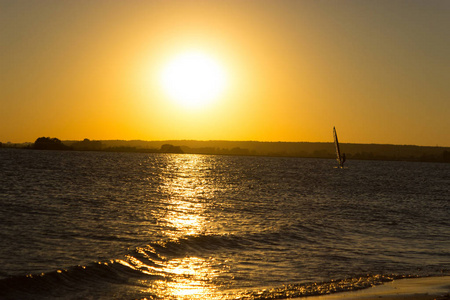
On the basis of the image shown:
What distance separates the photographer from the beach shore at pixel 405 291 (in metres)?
15.7

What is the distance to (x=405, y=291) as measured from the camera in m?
16.6

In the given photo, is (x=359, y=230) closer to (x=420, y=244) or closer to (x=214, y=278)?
(x=420, y=244)

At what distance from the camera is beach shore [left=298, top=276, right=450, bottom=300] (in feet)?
51.4

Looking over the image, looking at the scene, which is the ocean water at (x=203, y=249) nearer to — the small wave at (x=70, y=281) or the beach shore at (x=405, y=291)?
the small wave at (x=70, y=281)

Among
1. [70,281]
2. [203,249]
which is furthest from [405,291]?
[70,281]

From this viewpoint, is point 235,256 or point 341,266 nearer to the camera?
point 341,266

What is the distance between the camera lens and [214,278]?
1881 cm

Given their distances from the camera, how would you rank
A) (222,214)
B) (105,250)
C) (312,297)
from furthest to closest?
(222,214)
(105,250)
(312,297)

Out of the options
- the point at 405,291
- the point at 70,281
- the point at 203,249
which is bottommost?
the point at 203,249

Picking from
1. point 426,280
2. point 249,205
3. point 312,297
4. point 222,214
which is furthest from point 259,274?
point 249,205

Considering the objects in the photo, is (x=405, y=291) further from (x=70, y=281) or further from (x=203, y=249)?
(x=70, y=281)

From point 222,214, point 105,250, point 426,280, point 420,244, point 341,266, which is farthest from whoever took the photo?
point 222,214

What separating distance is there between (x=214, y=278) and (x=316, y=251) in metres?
7.96

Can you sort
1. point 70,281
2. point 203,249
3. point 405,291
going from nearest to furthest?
1. point 405,291
2. point 70,281
3. point 203,249
